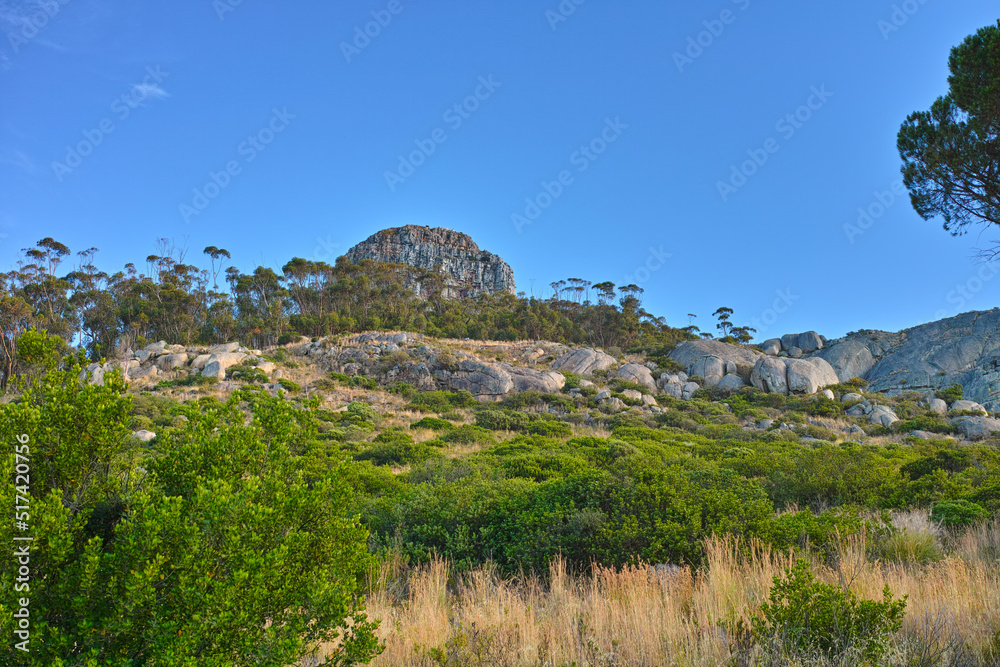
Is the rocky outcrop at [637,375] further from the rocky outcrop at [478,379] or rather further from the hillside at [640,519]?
the hillside at [640,519]

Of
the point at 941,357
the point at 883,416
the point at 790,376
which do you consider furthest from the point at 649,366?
A: the point at 941,357

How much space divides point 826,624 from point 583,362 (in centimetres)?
3734

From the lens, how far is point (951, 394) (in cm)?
3406

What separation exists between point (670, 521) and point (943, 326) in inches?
2190

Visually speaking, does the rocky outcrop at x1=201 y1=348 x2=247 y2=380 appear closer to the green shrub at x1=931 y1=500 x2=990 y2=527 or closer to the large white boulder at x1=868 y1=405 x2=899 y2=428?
the green shrub at x1=931 y1=500 x2=990 y2=527

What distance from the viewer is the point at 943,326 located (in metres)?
46.3

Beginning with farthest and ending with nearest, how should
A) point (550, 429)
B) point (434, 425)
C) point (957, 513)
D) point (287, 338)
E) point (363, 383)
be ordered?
point (287, 338), point (363, 383), point (434, 425), point (550, 429), point (957, 513)

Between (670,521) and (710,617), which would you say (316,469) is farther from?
(670,521)

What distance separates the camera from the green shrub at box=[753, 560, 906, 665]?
10.5 ft

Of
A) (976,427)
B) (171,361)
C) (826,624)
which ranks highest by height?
(171,361)

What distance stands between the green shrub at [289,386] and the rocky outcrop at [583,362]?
1900 cm

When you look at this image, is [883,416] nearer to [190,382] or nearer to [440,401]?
[440,401]

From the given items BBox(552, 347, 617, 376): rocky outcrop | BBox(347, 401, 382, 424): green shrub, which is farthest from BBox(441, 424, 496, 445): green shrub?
BBox(552, 347, 617, 376): rocky outcrop

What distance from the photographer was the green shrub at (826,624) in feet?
10.5
